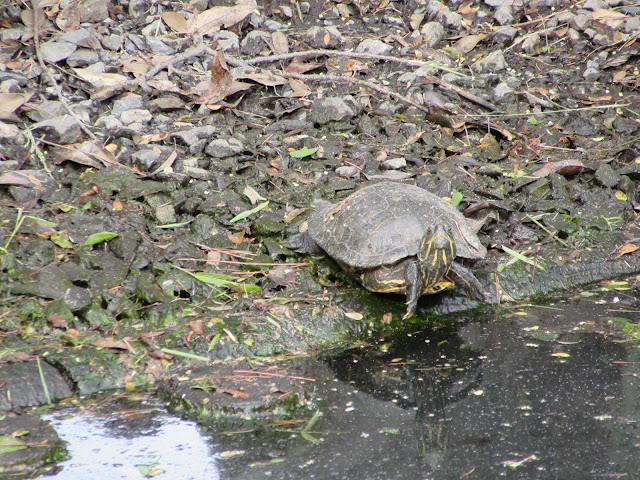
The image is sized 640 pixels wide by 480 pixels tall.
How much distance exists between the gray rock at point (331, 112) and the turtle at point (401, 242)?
Answer: 1.53m

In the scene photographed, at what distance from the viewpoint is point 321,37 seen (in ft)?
20.6

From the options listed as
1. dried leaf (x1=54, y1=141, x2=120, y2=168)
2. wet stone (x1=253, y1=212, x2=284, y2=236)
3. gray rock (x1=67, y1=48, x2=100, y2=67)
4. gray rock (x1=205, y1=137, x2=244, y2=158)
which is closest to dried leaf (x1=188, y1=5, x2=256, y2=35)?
gray rock (x1=67, y1=48, x2=100, y2=67)

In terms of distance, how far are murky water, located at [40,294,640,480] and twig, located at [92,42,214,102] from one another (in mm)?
3183

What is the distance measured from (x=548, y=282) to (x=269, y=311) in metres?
1.95

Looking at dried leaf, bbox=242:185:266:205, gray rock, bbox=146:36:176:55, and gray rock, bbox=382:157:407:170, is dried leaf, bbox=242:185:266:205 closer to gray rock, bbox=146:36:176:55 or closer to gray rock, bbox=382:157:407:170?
gray rock, bbox=382:157:407:170

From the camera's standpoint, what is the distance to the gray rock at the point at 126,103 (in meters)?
5.23

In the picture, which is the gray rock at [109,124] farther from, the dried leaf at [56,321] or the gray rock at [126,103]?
the dried leaf at [56,321]

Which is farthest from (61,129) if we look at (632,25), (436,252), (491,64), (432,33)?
(632,25)

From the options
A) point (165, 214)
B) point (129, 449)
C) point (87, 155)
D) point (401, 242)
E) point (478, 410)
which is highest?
point (87, 155)

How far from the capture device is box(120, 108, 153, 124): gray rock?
16.8 feet

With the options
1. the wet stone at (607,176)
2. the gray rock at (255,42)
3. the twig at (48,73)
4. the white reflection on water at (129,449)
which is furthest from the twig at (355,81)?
the white reflection on water at (129,449)

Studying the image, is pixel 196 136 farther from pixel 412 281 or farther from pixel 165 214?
pixel 412 281

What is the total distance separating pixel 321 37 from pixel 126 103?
2.14 meters

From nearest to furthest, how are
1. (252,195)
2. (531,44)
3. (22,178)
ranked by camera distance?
(22,178), (252,195), (531,44)
